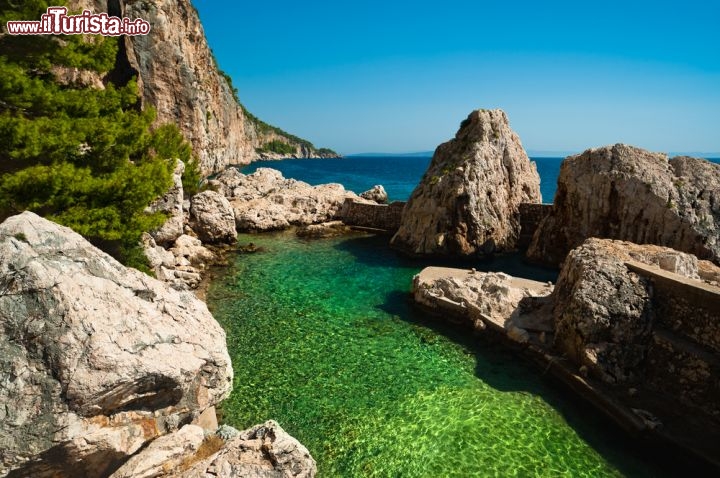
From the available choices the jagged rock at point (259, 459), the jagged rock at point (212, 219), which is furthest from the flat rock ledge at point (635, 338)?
the jagged rock at point (212, 219)

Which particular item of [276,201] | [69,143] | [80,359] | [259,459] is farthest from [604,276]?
[276,201]

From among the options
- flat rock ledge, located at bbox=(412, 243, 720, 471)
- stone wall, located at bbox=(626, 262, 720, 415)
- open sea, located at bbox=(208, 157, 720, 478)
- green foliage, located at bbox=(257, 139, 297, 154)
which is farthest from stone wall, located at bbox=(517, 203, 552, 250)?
green foliage, located at bbox=(257, 139, 297, 154)

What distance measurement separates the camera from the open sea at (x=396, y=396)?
823 cm

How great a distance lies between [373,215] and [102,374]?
27.6m

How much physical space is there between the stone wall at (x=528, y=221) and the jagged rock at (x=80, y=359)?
2474cm

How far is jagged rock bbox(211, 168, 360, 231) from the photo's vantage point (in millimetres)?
30297

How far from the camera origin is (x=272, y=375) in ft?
36.3

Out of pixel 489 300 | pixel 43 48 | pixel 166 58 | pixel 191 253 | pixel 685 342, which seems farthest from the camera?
pixel 166 58

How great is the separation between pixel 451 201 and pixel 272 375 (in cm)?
1664

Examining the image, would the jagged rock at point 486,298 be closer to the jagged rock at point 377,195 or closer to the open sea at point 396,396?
the open sea at point 396,396

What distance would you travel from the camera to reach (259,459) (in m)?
6.09

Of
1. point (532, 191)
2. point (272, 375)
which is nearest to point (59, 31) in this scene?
point (272, 375)

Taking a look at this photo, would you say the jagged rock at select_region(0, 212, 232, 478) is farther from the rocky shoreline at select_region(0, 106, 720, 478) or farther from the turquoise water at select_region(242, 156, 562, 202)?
the turquoise water at select_region(242, 156, 562, 202)

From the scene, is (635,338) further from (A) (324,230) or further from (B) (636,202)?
(A) (324,230)
